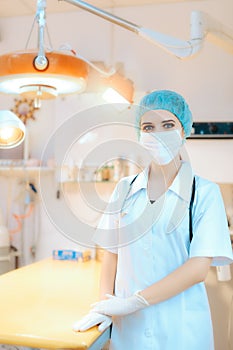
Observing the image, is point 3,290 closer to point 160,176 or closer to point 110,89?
point 160,176

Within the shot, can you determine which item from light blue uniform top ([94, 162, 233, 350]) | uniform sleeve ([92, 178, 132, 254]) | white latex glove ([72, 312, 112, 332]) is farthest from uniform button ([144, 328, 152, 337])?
uniform sleeve ([92, 178, 132, 254])

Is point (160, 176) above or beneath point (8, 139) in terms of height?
beneath

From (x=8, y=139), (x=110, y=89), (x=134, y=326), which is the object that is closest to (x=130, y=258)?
(x=134, y=326)

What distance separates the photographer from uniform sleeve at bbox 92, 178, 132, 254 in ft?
5.51

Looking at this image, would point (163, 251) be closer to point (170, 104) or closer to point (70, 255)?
point (170, 104)

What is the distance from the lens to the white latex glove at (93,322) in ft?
4.89

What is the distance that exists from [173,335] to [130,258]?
307mm

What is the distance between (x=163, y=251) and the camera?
1.56 metres

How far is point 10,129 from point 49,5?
1633 millimetres

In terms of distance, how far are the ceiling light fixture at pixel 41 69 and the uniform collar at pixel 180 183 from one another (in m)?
0.48

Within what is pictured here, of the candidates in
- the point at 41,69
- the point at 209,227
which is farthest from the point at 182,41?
the point at 209,227

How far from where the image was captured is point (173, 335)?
1541 mm

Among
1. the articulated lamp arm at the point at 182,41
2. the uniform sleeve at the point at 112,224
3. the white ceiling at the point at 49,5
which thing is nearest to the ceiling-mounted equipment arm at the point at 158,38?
the articulated lamp arm at the point at 182,41

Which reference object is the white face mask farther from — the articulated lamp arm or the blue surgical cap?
the articulated lamp arm
